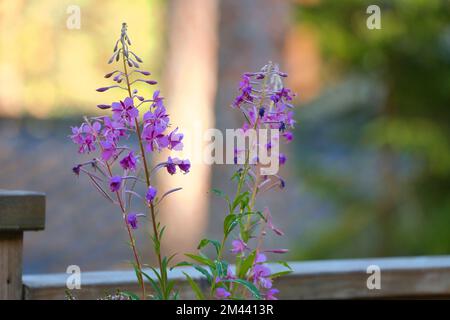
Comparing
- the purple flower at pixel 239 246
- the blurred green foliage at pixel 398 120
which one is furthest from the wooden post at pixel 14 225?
the blurred green foliage at pixel 398 120

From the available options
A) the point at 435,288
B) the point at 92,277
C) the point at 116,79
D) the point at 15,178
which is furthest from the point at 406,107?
the point at 15,178

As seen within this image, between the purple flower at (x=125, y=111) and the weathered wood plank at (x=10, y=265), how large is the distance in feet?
1.53

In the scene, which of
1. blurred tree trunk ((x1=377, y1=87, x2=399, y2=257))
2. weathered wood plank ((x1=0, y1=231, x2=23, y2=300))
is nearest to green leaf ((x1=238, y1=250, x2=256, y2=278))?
weathered wood plank ((x1=0, y1=231, x2=23, y2=300))

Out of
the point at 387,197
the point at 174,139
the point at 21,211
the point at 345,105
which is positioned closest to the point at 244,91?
the point at 174,139

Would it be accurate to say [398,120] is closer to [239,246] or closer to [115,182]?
[239,246]

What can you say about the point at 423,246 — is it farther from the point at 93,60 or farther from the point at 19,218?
the point at 93,60

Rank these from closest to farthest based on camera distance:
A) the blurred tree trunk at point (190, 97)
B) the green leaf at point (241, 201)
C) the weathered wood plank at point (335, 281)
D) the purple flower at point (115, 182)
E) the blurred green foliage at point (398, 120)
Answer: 1. the purple flower at point (115, 182)
2. the green leaf at point (241, 201)
3. the weathered wood plank at point (335, 281)
4. the blurred green foliage at point (398, 120)
5. the blurred tree trunk at point (190, 97)

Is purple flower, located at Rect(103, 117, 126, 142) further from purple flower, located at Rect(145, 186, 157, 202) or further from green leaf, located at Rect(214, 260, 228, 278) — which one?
green leaf, located at Rect(214, 260, 228, 278)

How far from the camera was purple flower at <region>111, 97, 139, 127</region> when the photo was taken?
5.25 feet

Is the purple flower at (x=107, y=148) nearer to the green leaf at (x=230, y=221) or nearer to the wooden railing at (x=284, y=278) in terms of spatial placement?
Answer: the green leaf at (x=230, y=221)

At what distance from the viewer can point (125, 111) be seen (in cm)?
161

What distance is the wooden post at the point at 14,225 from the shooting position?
190 cm

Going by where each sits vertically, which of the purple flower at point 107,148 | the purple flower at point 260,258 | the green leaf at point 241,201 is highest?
the purple flower at point 107,148

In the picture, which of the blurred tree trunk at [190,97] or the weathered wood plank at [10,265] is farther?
the blurred tree trunk at [190,97]
